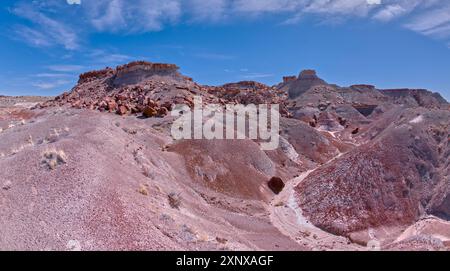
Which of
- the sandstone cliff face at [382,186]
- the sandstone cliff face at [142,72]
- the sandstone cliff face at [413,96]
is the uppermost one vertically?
the sandstone cliff face at [413,96]

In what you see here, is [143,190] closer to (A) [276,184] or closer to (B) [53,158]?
A: (B) [53,158]

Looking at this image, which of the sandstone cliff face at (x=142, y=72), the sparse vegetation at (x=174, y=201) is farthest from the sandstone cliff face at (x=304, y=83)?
the sparse vegetation at (x=174, y=201)

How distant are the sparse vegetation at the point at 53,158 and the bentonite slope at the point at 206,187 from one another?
4 cm

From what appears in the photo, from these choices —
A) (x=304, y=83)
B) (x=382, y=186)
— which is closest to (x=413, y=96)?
(x=304, y=83)

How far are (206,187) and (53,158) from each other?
10270 millimetres

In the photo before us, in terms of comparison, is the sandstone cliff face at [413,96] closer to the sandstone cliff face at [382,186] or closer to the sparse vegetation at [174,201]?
the sandstone cliff face at [382,186]

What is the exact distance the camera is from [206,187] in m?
20.3

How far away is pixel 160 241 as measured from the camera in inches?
344

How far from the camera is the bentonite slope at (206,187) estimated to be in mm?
8812

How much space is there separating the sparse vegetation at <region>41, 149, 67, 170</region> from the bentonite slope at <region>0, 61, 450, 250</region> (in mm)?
36

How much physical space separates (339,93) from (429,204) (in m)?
74.3

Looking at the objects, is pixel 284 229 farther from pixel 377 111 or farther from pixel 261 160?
pixel 377 111
